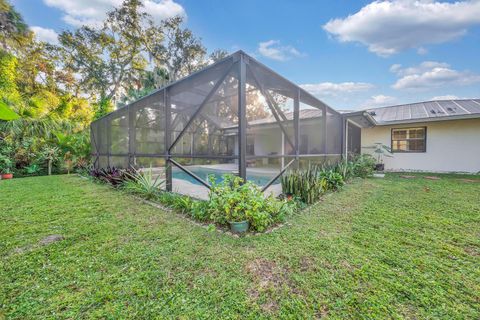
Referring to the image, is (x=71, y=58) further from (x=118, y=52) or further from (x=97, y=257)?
(x=97, y=257)

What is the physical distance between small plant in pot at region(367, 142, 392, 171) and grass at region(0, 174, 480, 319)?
23.3 feet

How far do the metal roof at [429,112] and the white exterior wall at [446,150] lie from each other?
476 mm

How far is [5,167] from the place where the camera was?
8.67m

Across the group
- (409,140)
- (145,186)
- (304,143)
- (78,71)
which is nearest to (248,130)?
(304,143)

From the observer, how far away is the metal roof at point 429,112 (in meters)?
8.95

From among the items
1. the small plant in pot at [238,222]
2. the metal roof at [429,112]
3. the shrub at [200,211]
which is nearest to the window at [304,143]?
the metal roof at [429,112]

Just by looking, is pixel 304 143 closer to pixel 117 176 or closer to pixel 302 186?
pixel 302 186

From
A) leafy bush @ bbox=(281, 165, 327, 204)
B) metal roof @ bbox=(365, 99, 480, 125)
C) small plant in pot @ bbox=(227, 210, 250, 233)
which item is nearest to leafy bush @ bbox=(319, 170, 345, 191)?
leafy bush @ bbox=(281, 165, 327, 204)

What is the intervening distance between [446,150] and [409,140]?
1.44 meters

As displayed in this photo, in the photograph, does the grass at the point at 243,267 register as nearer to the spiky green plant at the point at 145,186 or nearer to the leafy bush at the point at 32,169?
the spiky green plant at the point at 145,186

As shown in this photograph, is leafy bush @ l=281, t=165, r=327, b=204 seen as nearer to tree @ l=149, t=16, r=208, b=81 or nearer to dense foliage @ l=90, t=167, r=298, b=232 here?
dense foliage @ l=90, t=167, r=298, b=232

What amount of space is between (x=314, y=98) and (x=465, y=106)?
9.76 metres

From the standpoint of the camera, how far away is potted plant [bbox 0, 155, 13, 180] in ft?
27.7

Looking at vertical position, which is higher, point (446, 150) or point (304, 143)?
point (304, 143)
